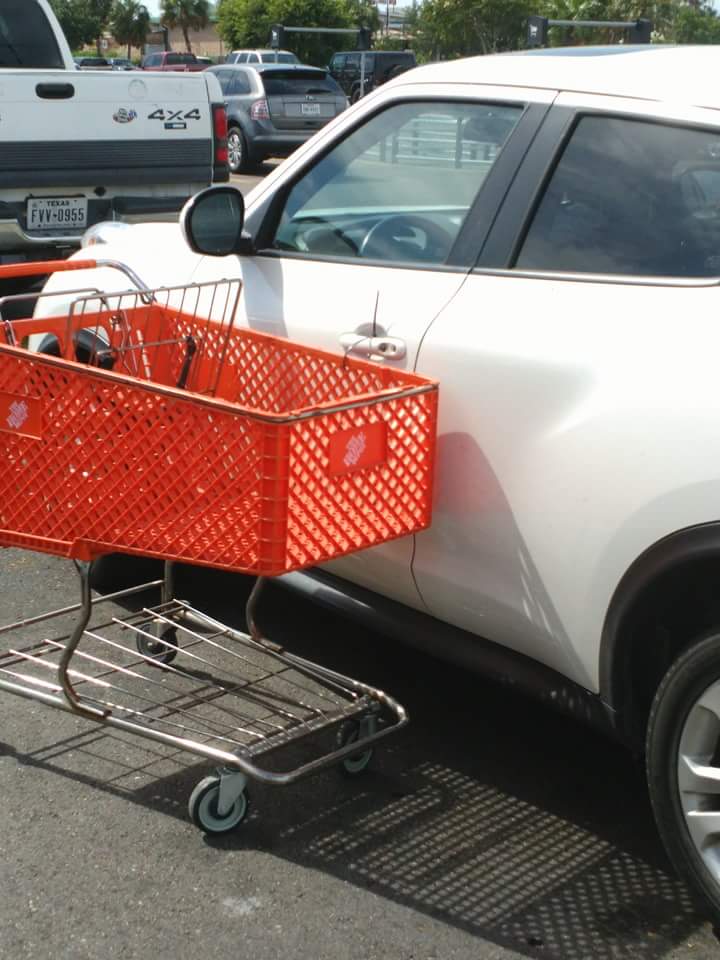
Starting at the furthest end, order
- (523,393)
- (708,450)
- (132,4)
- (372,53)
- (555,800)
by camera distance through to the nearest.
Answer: (132,4) < (372,53) < (555,800) < (523,393) < (708,450)

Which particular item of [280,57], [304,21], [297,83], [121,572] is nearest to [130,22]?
[304,21]

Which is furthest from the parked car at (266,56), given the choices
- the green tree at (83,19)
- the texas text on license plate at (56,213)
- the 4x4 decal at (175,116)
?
the green tree at (83,19)

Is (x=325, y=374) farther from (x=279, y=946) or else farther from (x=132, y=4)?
(x=132, y=4)

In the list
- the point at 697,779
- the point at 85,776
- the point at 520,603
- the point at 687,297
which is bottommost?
the point at 85,776

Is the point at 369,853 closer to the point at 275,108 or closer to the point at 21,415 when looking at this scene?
the point at 21,415

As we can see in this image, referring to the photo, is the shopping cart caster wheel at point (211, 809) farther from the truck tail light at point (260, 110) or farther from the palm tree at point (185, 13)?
the palm tree at point (185, 13)

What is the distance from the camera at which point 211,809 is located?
3352 millimetres

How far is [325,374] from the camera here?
3592 mm

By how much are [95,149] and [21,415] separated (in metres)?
5.55

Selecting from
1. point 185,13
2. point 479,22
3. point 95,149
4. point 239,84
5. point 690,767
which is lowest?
point 690,767

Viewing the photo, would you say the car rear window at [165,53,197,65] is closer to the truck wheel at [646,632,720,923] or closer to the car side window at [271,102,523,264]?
the car side window at [271,102,523,264]

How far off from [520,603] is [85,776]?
1.30 metres

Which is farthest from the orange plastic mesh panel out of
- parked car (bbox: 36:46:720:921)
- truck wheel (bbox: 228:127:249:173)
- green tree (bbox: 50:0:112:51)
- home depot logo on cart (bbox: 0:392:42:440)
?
green tree (bbox: 50:0:112:51)

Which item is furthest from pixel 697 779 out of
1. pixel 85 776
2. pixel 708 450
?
pixel 85 776
